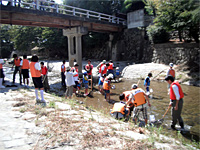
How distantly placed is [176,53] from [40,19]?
47.4 ft

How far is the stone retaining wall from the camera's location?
1684cm

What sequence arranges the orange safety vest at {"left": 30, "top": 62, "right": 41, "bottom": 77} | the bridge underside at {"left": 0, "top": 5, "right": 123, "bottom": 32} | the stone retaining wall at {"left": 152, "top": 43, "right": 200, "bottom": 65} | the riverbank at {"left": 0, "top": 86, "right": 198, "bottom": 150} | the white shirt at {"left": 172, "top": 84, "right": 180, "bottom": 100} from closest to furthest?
the riverbank at {"left": 0, "top": 86, "right": 198, "bottom": 150} < the white shirt at {"left": 172, "top": 84, "right": 180, "bottom": 100} < the orange safety vest at {"left": 30, "top": 62, "right": 41, "bottom": 77} < the bridge underside at {"left": 0, "top": 5, "right": 123, "bottom": 32} < the stone retaining wall at {"left": 152, "top": 43, "right": 200, "bottom": 65}

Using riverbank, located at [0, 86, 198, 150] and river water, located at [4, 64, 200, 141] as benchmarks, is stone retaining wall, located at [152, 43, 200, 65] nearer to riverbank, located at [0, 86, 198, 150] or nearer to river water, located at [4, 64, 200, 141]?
river water, located at [4, 64, 200, 141]

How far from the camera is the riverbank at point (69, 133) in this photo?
3.69m

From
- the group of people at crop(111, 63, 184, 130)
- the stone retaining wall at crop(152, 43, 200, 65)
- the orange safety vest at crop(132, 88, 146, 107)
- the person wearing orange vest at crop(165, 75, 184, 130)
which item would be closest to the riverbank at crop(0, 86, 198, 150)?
the group of people at crop(111, 63, 184, 130)

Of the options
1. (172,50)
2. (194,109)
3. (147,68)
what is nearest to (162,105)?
(194,109)

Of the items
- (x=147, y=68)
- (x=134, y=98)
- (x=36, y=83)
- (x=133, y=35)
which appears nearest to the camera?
(x=134, y=98)

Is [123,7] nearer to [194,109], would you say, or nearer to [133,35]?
[133,35]

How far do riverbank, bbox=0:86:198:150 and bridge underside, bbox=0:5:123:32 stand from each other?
11.4 meters

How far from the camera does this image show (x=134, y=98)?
5945 millimetres

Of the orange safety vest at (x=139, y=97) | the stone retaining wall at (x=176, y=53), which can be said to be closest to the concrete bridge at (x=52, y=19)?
the stone retaining wall at (x=176, y=53)

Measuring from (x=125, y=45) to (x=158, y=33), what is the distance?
796 cm

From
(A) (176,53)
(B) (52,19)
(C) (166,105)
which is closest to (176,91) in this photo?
(C) (166,105)

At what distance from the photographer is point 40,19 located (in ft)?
53.3
